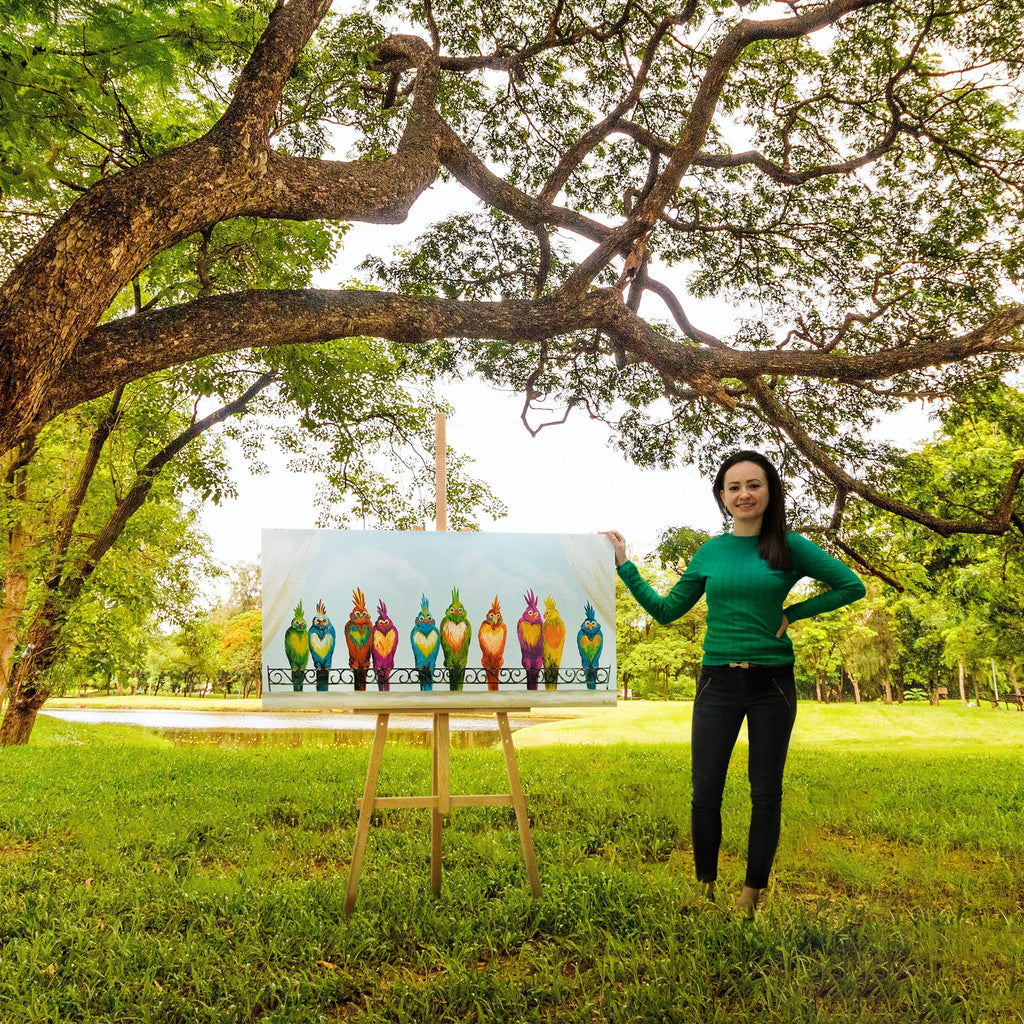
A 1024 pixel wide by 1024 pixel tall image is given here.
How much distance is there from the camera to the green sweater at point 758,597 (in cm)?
297

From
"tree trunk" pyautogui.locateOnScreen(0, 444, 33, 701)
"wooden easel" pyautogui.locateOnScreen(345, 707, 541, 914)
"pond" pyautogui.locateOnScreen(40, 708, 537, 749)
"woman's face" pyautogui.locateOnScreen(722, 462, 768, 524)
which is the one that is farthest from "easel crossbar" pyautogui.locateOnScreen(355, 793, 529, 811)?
"tree trunk" pyautogui.locateOnScreen(0, 444, 33, 701)

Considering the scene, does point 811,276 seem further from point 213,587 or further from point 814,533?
point 213,587

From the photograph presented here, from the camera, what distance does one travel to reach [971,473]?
8.30m

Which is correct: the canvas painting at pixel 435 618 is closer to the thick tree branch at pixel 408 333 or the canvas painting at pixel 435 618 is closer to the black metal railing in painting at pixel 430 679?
the black metal railing in painting at pixel 430 679

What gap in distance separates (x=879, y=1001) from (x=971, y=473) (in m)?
7.47

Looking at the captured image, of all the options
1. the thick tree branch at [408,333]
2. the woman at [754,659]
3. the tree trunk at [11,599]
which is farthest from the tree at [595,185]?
the tree trunk at [11,599]

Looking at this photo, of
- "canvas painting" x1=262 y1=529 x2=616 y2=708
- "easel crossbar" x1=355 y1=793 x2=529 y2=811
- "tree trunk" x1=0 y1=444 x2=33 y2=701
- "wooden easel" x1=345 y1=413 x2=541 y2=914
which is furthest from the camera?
"tree trunk" x1=0 y1=444 x2=33 y2=701

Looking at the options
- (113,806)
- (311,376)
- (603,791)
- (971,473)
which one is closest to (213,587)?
(311,376)

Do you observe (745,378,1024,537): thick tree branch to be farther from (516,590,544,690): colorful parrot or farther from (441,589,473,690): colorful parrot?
(441,589,473,690): colorful parrot

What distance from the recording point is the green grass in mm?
2457

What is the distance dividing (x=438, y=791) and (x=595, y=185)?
7054 mm

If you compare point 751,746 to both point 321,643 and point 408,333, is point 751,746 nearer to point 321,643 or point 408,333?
point 321,643

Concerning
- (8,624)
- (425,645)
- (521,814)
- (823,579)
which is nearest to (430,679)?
(425,645)

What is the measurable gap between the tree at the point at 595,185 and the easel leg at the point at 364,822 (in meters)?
2.12
